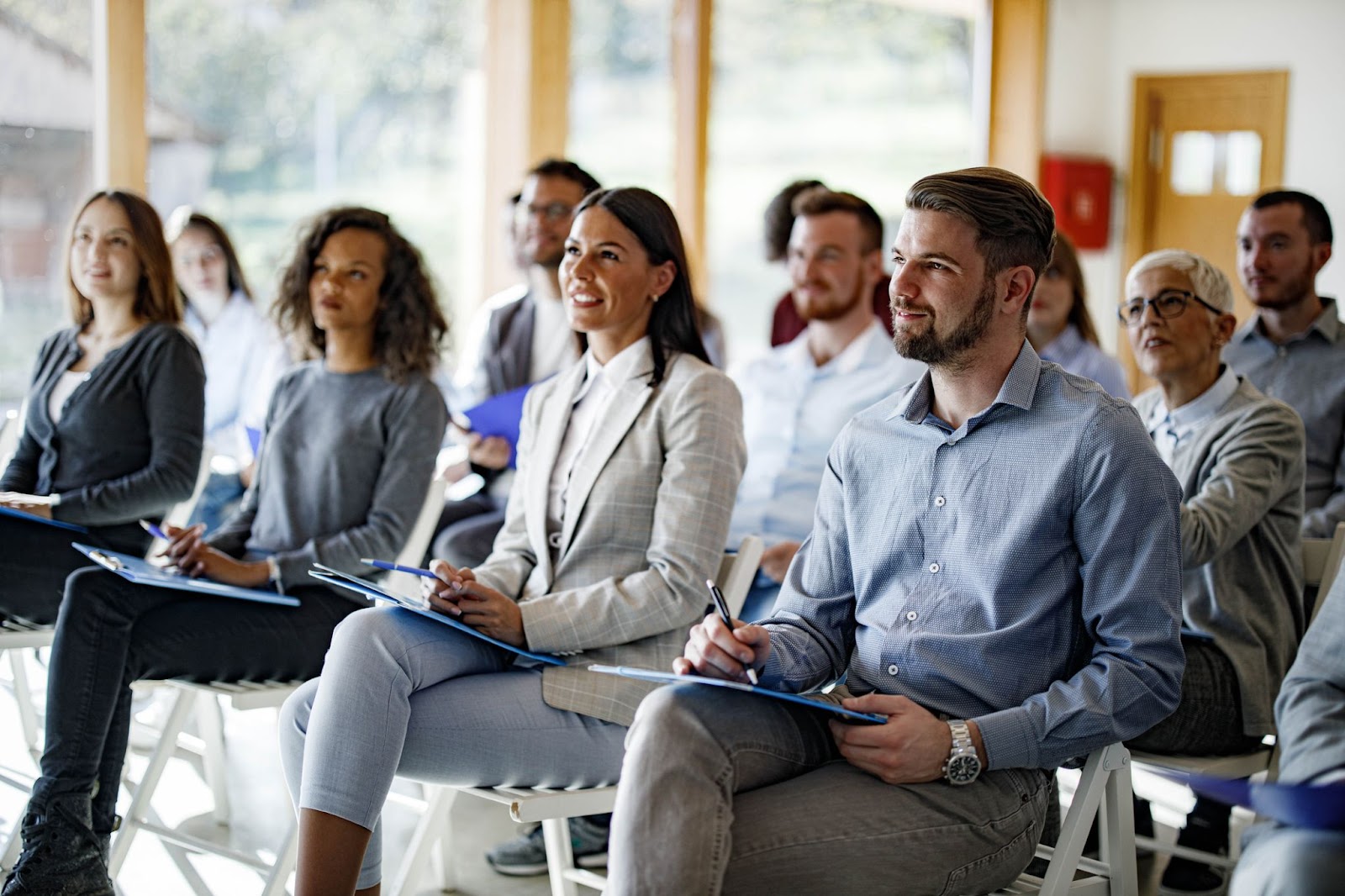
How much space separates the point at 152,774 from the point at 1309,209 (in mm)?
3210

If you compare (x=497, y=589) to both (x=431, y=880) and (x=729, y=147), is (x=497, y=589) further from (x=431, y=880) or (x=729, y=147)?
(x=729, y=147)

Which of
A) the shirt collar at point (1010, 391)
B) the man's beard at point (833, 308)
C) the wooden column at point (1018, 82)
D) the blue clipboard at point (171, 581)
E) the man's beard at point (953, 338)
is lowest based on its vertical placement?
the blue clipboard at point (171, 581)

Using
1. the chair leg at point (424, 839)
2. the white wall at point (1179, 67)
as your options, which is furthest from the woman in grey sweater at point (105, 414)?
the white wall at point (1179, 67)

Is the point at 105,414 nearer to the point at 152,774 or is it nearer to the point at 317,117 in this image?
the point at 152,774

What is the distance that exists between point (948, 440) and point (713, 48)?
5.89m

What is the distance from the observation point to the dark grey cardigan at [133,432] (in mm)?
3217

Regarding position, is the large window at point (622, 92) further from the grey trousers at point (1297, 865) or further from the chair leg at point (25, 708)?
the grey trousers at point (1297, 865)

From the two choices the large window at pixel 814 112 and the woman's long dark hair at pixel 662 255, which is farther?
the large window at pixel 814 112

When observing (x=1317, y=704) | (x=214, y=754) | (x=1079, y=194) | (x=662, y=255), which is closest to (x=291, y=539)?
(x=214, y=754)

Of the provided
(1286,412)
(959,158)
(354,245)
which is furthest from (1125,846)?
(959,158)

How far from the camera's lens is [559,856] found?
269 cm

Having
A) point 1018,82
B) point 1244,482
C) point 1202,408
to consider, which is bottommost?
point 1244,482

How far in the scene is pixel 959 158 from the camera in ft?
29.5

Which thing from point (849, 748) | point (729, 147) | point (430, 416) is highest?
point (729, 147)
